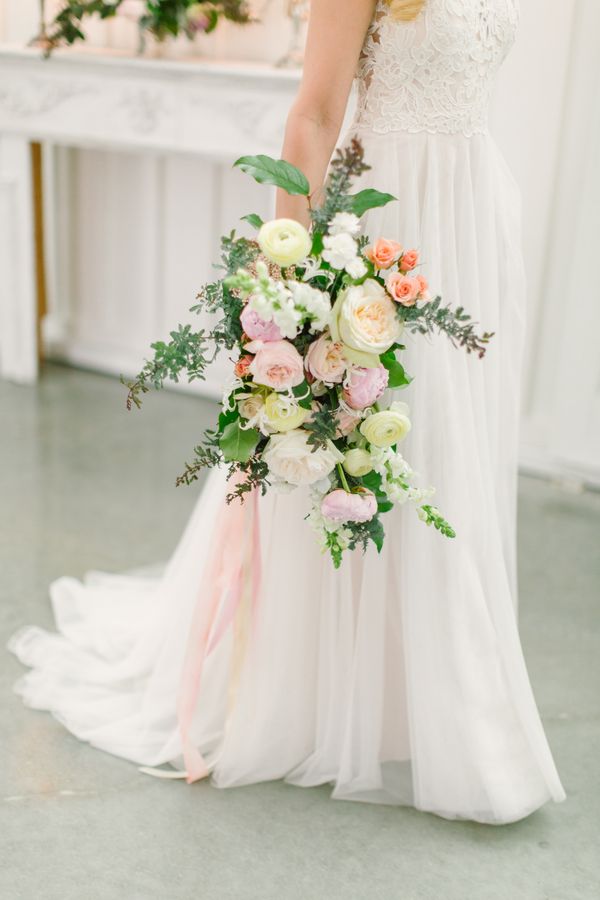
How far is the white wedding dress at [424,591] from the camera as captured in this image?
193 centimetres

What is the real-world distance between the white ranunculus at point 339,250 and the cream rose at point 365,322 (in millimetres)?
52

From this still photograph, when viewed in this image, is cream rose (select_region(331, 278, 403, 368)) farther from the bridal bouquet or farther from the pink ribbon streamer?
the pink ribbon streamer

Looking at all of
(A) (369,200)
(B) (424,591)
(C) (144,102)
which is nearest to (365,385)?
(A) (369,200)

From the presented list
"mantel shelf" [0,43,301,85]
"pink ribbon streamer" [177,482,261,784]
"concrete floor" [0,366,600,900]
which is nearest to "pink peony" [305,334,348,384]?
"pink ribbon streamer" [177,482,261,784]

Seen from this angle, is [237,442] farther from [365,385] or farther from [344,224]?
[344,224]

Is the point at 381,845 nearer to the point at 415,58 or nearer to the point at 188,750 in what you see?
the point at 188,750

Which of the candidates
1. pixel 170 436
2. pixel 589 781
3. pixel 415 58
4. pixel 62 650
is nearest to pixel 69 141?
pixel 170 436

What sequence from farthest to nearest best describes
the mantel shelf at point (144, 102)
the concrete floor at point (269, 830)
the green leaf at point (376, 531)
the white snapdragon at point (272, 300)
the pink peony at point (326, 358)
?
the mantel shelf at point (144, 102) → the concrete floor at point (269, 830) → the green leaf at point (376, 531) → the pink peony at point (326, 358) → the white snapdragon at point (272, 300)

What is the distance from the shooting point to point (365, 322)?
1637mm

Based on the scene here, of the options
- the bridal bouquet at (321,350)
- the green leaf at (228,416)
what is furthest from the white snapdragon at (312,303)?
the green leaf at (228,416)

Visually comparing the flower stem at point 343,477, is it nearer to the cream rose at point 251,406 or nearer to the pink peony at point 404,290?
the cream rose at point 251,406

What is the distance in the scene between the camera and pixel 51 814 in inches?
81.6

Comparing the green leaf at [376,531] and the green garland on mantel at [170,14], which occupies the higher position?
the green garland on mantel at [170,14]

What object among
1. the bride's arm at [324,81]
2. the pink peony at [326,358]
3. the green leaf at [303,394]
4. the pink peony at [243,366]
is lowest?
the green leaf at [303,394]
